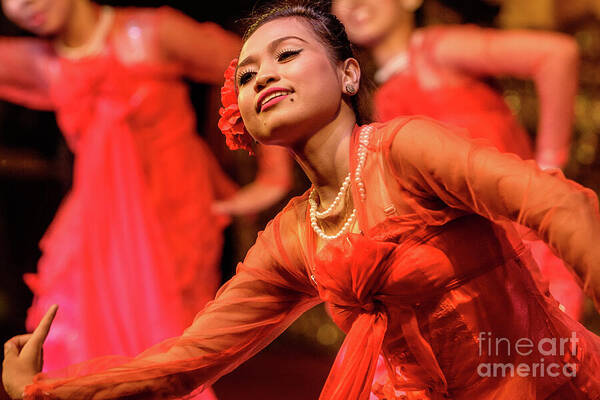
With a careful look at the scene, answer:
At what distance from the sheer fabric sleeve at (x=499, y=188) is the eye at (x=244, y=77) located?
0.77 ft

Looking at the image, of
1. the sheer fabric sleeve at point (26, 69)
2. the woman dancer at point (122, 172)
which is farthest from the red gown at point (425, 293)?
the sheer fabric sleeve at point (26, 69)

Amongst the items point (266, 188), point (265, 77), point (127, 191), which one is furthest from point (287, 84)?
point (266, 188)

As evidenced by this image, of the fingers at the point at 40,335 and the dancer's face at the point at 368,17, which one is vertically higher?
the dancer's face at the point at 368,17

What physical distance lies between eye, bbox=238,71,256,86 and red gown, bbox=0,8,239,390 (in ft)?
4.71

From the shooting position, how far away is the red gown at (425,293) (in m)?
1.08

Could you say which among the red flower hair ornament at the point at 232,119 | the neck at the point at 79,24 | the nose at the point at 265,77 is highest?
the neck at the point at 79,24

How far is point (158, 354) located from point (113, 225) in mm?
1452

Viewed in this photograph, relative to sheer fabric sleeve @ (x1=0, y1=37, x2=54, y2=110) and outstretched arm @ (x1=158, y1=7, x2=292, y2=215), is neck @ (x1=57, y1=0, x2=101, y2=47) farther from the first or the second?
outstretched arm @ (x1=158, y1=7, x2=292, y2=215)

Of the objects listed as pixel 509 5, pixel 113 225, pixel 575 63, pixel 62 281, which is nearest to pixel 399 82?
pixel 575 63

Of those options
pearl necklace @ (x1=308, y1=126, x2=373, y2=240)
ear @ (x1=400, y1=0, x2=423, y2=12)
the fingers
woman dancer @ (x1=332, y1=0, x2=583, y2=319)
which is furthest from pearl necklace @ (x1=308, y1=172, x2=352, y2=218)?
ear @ (x1=400, y1=0, x2=423, y2=12)

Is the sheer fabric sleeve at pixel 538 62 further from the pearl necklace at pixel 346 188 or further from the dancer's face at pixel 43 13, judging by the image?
the pearl necklace at pixel 346 188

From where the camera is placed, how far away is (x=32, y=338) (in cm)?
124

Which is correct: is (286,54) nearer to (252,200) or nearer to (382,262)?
(382,262)

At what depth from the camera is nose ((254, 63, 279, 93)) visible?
1.16 meters
